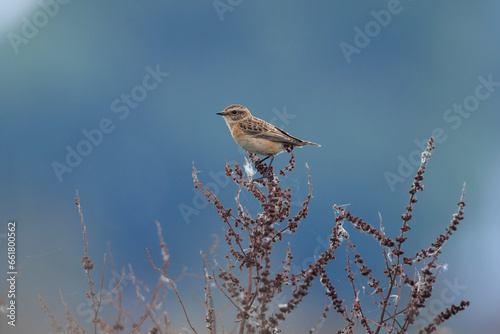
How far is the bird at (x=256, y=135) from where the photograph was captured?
6.59 meters

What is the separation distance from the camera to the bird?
6586mm

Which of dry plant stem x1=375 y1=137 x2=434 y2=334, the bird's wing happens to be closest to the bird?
the bird's wing

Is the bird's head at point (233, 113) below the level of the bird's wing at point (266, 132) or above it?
above

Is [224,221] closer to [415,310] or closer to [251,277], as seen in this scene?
[251,277]

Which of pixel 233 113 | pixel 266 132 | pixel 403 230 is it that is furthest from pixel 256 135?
pixel 403 230

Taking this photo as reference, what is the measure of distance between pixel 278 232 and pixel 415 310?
4.56 feet

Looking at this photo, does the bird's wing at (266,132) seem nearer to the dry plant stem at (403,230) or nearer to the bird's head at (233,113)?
the bird's head at (233,113)

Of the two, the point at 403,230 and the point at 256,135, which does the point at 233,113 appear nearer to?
the point at 256,135

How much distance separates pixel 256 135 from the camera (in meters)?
6.70

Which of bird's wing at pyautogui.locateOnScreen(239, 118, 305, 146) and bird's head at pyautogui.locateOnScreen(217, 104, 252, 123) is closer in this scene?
bird's wing at pyautogui.locateOnScreen(239, 118, 305, 146)

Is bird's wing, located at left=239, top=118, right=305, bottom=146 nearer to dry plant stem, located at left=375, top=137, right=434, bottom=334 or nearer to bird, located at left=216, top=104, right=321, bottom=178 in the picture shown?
bird, located at left=216, top=104, right=321, bottom=178

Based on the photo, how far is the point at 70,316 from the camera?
15.7 feet

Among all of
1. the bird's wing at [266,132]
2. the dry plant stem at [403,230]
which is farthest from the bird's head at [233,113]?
the dry plant stem at [403,230]

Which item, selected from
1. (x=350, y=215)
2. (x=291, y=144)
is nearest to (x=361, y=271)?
(x=350, y=215)
